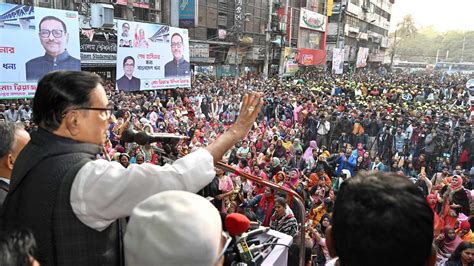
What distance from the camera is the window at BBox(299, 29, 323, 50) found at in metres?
34.4

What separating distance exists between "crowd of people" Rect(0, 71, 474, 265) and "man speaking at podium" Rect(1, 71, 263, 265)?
43 cm

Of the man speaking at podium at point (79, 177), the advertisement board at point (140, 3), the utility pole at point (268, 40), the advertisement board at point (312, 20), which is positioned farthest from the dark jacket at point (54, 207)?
the advertisement board at point (312, 20)

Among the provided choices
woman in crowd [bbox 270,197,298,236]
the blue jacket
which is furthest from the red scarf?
the blue jacket

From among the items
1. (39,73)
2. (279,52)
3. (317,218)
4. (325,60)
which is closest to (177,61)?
(39,73)

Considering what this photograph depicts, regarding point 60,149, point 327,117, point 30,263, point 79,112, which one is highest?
point 79,112

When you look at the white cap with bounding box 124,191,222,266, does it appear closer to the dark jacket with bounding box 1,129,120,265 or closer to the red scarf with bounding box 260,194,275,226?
the dark jacket with bounding box 1,129,120,265

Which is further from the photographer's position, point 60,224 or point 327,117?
point 327,117

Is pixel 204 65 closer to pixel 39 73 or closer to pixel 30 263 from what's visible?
pixel 39 73

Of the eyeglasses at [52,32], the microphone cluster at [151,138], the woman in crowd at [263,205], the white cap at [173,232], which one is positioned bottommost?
the woman in crowd at [263,205]

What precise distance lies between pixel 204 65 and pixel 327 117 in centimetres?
1470

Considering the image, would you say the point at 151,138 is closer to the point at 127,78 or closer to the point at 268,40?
the point at 127,78

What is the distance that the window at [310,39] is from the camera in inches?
1355

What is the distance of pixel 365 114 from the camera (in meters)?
11.6

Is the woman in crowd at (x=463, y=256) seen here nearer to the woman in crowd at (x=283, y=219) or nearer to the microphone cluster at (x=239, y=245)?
the woman in crowd at (x=283, y=219)
